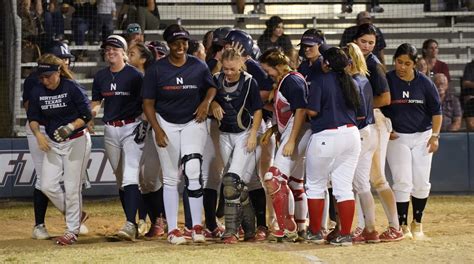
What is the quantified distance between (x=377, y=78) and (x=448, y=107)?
5.82 m

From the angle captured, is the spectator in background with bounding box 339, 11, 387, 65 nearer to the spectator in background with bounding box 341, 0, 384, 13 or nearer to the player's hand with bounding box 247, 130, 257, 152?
the spectator in background with bounding box 341, 0, 384, 13

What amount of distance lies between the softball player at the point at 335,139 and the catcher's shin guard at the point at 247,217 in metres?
0.75

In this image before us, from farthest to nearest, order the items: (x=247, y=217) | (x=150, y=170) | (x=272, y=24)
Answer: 1. (x=272, y=24)
2. (x=150, y=170)
3. (x=247, y=217)

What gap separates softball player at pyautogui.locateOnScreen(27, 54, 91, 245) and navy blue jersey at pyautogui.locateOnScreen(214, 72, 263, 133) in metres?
1.38

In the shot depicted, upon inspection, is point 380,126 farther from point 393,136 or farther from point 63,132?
point 63,132

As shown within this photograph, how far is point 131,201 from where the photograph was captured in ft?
34.8

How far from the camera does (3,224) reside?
12.6 m

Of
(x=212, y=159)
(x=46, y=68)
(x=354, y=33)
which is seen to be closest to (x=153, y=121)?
(x=212, y=159)

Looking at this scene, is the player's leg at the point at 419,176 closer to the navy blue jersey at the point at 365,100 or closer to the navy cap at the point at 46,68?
the navy blue jersey at the point at 365,100

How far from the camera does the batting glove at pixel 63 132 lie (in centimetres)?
1056

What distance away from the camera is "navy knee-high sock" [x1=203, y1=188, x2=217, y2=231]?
10.8 m

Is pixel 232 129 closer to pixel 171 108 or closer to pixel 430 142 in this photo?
pixel 171 108

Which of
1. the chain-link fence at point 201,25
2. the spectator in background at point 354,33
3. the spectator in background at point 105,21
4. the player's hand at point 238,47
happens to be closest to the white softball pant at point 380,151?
the player's hand at point 238,47

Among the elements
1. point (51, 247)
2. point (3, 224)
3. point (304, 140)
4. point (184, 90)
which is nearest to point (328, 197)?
point (304, 140)
